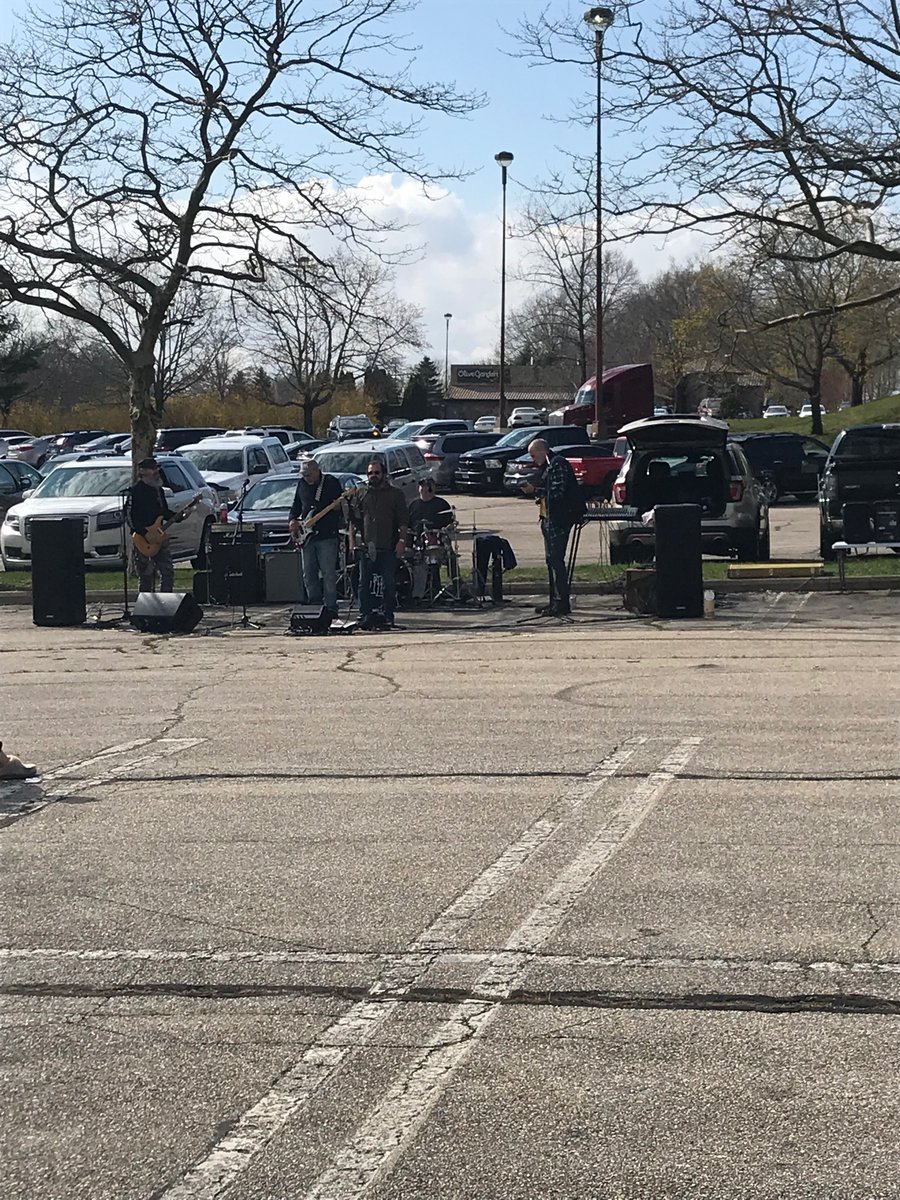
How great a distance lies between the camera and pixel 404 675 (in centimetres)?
1261

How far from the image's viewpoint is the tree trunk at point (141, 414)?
851 inches

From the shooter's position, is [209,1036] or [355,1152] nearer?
[355,1152]

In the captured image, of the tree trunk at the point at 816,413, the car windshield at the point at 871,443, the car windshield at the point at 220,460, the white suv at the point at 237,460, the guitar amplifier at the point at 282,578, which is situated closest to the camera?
the guitar amplifier at the point at 282,578

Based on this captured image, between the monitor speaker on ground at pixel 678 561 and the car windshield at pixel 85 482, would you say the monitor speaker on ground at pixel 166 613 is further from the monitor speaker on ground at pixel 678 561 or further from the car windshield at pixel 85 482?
the car windshield at pixel 85 482

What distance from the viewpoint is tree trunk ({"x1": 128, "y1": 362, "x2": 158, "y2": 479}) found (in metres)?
21.6

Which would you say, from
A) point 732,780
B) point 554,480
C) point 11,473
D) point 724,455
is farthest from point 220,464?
point 732,780

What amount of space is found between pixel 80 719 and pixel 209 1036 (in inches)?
245

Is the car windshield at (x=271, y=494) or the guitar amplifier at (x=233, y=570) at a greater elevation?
the car windshield at (x=271, y=494)

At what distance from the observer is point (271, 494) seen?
22422 millimetres

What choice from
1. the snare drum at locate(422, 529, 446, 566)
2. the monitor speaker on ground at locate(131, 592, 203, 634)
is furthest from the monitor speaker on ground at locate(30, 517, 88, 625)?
the snare drum at locate(422, 529, 446, 566)

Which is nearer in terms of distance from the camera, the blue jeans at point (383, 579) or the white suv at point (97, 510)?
the blue jeans at point (383, 579)

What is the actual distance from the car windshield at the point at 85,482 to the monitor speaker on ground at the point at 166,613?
7011 mm

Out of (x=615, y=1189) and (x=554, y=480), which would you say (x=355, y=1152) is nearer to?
(x=615, y=1189)

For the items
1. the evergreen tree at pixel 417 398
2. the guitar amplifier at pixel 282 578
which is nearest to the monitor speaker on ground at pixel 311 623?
the guitar amplifier at pixel 282 578
